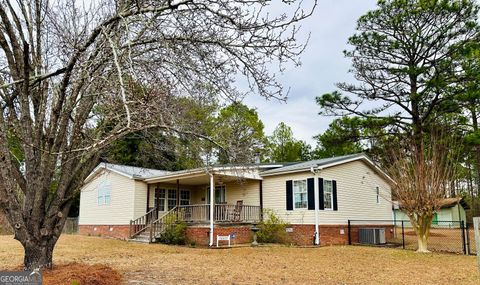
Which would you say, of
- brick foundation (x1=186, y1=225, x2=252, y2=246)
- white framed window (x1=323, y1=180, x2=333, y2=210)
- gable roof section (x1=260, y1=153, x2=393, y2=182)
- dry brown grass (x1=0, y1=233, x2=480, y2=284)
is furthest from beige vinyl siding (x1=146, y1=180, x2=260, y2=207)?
dry brown grass (x1=0, y1=233, x2=480, y2=284)

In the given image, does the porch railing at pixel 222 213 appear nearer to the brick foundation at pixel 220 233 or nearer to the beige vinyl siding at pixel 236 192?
the brick foundation at pixel 220 233

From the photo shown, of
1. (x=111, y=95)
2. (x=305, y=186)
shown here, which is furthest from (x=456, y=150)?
(x=111, y=95)

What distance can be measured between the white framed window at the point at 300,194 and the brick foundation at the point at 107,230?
27.4 feet

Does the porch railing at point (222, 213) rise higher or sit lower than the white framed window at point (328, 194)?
lower

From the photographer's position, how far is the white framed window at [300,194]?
17.1 metres

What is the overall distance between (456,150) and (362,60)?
6964mm

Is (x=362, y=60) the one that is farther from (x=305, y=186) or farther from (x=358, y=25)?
(x=305, y=186)

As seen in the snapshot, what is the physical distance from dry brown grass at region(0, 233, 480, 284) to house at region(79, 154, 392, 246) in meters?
2.25

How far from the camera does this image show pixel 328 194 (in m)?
17.3

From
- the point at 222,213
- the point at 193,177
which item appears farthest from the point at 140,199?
the point at 222,213

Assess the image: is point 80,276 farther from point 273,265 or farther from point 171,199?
point 171,199

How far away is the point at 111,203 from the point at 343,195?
39.2 ft

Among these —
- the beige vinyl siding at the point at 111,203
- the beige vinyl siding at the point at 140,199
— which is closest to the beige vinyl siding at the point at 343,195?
the beige vinyl siding at the point at 140,199

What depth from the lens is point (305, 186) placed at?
1716cm
